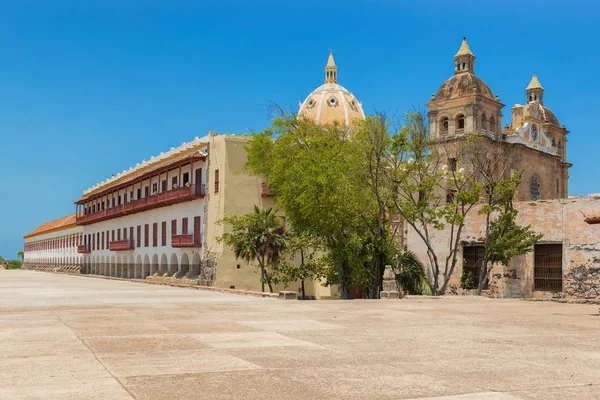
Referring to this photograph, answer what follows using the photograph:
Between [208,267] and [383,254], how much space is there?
13.4m

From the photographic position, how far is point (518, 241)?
24672 millimetres

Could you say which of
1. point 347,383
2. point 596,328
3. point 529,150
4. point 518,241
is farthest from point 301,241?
point 529,150

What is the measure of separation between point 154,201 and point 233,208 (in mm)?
10560

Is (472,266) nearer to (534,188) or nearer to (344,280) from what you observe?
(344,280)

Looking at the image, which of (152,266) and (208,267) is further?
(152,266)

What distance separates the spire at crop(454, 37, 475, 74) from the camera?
66312mm

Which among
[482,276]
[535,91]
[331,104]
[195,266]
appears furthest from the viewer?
[331,104]

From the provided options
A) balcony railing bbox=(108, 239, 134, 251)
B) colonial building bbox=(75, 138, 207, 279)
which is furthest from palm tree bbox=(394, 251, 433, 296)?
balcony railing bbox=(108, 239, 134, 251)

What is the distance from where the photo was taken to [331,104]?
95625 mm

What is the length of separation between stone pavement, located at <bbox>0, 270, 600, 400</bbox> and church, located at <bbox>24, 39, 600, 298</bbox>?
1118 centimetres

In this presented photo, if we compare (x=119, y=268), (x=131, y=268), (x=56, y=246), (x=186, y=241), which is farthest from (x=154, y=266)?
(x=56, y=246)

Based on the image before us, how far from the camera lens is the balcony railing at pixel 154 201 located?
40.2 m

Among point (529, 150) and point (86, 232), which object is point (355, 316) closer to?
point (529, 150)

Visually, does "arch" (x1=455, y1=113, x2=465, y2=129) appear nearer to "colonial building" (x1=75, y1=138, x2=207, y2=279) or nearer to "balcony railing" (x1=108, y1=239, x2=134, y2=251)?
"colonial building" (x1=75, y1=138, x2=207, y2=279)
